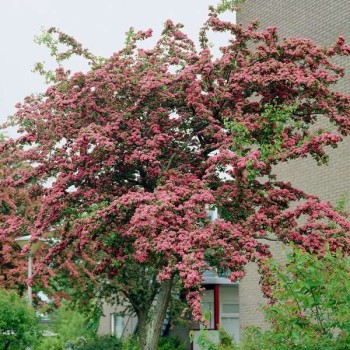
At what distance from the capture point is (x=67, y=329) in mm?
38562

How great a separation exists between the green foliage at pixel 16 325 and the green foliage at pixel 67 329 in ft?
18.0

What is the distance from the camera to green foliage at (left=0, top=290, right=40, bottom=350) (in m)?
19.2

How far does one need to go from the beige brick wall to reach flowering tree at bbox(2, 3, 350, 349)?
14.1 ft

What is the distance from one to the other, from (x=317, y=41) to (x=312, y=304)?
512 inches

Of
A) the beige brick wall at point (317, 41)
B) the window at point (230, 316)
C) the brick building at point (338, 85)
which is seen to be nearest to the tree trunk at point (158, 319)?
the brick building at point (338, 85)

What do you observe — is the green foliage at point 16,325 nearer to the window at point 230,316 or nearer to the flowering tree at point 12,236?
the flowering tree at point 12,236

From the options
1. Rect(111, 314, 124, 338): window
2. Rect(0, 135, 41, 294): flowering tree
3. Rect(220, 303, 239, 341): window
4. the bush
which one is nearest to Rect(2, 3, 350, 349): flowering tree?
the bush

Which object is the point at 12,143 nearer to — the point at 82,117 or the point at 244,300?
the point at 82,117

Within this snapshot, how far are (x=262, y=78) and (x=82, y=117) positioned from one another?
3518 mm

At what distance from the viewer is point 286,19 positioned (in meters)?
21.7

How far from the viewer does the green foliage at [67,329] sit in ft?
96.6

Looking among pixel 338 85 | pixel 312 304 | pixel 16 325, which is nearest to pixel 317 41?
pixel 338 85

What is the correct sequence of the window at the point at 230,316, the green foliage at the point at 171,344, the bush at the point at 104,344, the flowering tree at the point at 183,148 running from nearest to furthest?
the flowering tree at the point at 183,148 → the bush at the point at 104,344 → the green foliage at the point at 171,344 → the window at the point at 230,316

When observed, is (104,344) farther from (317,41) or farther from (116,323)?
(116,323)
